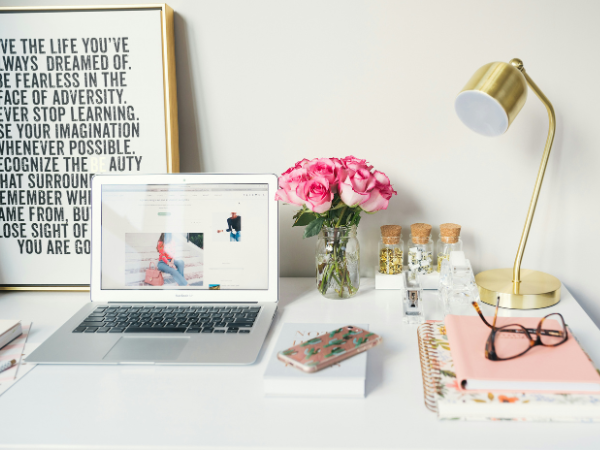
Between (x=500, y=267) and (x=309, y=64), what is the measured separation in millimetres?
678

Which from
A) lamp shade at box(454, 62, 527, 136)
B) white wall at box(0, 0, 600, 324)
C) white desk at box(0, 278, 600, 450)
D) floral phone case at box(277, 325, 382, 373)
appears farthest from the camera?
white wall at box(0, 0, 600, 324)

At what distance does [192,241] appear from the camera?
3.18ft

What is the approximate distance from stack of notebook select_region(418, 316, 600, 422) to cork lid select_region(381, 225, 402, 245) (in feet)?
1.28

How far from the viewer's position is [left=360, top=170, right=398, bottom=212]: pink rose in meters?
0.94

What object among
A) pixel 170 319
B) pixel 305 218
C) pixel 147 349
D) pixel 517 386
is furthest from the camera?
pixel 305 218

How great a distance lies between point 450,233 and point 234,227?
1.58ft

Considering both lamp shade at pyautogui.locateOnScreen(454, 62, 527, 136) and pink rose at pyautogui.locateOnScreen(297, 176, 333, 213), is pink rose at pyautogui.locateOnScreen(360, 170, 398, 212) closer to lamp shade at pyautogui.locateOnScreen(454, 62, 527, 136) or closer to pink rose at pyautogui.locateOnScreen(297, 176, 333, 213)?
pink rose at pyautogui.locateOnScreen(297, 176, 333, 213)

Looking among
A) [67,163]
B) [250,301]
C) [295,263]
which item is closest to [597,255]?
[295,263]

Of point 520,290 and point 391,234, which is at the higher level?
point 391,234

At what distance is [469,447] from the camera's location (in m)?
0.54

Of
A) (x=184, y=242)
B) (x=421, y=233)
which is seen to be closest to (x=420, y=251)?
(x=421, y=233)

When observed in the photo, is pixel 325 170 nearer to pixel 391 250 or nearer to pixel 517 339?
pixel 391 250

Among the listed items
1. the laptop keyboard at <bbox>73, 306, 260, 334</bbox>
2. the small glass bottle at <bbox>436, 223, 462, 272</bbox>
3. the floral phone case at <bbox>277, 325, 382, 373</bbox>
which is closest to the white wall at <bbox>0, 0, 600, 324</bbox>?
the small glass bottle at <bbox>436, 223, 462, 272</bbox>

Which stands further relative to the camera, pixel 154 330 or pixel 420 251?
pixel 420 251
